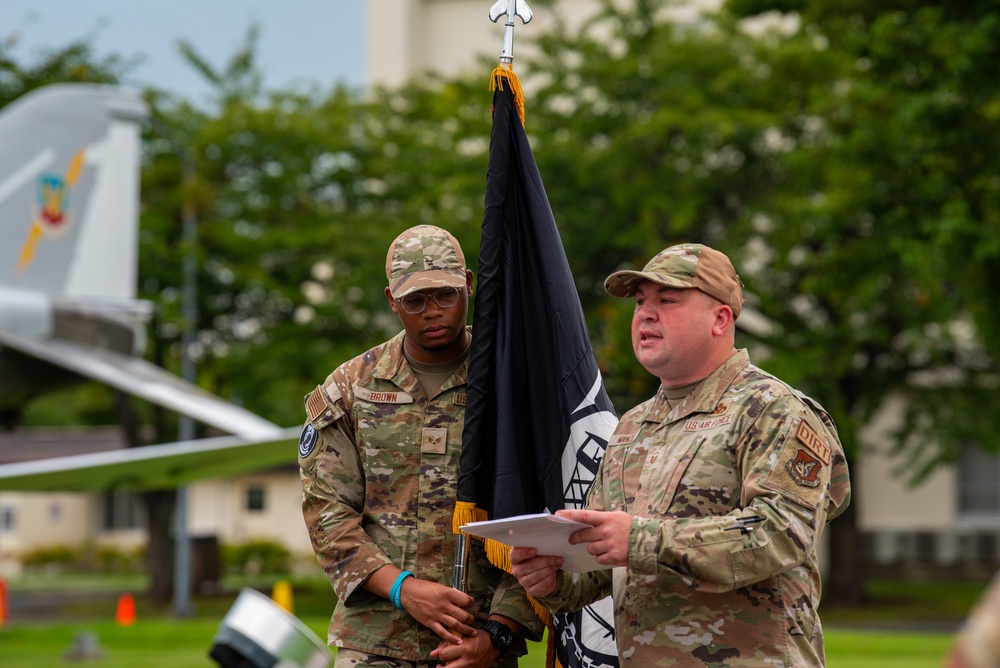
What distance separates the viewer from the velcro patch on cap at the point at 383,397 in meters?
3.75

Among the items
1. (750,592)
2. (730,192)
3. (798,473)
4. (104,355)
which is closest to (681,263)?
(798,473)

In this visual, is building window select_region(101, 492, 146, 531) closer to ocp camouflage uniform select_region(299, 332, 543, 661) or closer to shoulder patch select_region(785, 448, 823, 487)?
ocp camouflage uniform select_region(299, 332, 543, 661)

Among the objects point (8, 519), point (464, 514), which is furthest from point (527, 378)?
point (8, 519)

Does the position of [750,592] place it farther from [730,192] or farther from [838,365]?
[730,192]

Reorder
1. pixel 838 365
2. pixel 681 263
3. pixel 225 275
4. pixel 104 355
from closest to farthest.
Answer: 1. pixel 681 263
2. pixel 104 355
3. pixel 838 365
4. pixel 225 275

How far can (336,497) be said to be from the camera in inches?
146

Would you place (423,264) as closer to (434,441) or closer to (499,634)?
(434,441)

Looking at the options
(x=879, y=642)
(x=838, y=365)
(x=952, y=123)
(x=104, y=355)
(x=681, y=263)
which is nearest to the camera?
(x=681, y=263)

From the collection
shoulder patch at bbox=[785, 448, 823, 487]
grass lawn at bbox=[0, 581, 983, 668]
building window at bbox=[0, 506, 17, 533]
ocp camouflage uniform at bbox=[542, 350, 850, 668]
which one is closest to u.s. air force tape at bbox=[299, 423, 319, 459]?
ocp camouflage uniform at bbox=[542, 350, 850, 668]

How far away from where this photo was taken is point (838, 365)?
2000 cm

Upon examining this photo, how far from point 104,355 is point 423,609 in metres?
14.0

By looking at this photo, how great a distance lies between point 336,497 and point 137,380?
1325 centimetres

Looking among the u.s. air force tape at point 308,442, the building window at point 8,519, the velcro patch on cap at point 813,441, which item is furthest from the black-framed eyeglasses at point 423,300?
the building window at point 8,519

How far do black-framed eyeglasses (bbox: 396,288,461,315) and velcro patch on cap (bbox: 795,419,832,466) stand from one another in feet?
→ 3.80
